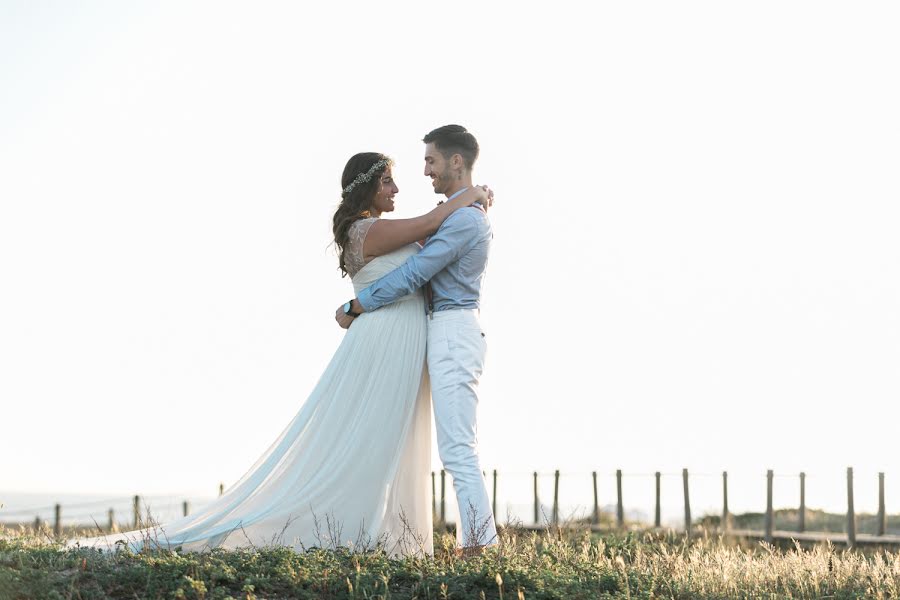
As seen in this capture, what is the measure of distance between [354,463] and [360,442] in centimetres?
14

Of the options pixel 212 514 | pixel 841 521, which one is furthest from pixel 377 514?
pixel 841 521

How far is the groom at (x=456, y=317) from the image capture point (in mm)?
6422

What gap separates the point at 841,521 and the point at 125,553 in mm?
27790

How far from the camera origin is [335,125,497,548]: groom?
6422 millimetres

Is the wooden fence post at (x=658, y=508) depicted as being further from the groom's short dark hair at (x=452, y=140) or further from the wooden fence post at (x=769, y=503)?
the groom's short dark hair at (x=452, y=140)

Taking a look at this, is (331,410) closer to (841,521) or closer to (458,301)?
(458,301)

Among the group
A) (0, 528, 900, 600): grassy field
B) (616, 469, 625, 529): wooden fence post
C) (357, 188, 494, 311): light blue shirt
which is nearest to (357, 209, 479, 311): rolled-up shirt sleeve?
(357, 188, 494, 311): light blue shirt

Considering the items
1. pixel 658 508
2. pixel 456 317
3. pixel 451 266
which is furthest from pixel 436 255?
pixel 658 508

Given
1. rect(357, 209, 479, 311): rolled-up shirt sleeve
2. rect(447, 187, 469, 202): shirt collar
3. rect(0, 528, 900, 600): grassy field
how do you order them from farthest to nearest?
1. rect(447, 187, 469, 202): shirt collar
2. rect(357, 209, 479, 311): rolled-up shirt sleeve
3. rect(0, 528, 900, 600): grassy field

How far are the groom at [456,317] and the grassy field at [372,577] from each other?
444 millimetres

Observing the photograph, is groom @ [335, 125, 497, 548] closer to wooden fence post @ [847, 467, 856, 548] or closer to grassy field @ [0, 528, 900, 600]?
grassy field @ [0, 528, 900, 600]

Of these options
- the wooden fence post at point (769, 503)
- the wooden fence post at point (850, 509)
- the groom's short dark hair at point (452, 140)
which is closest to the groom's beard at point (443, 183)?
the groom's short dark hair at point (452, 140)

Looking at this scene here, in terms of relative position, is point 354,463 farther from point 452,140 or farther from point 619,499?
point 619,499

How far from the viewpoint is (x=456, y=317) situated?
6559 millimetres
